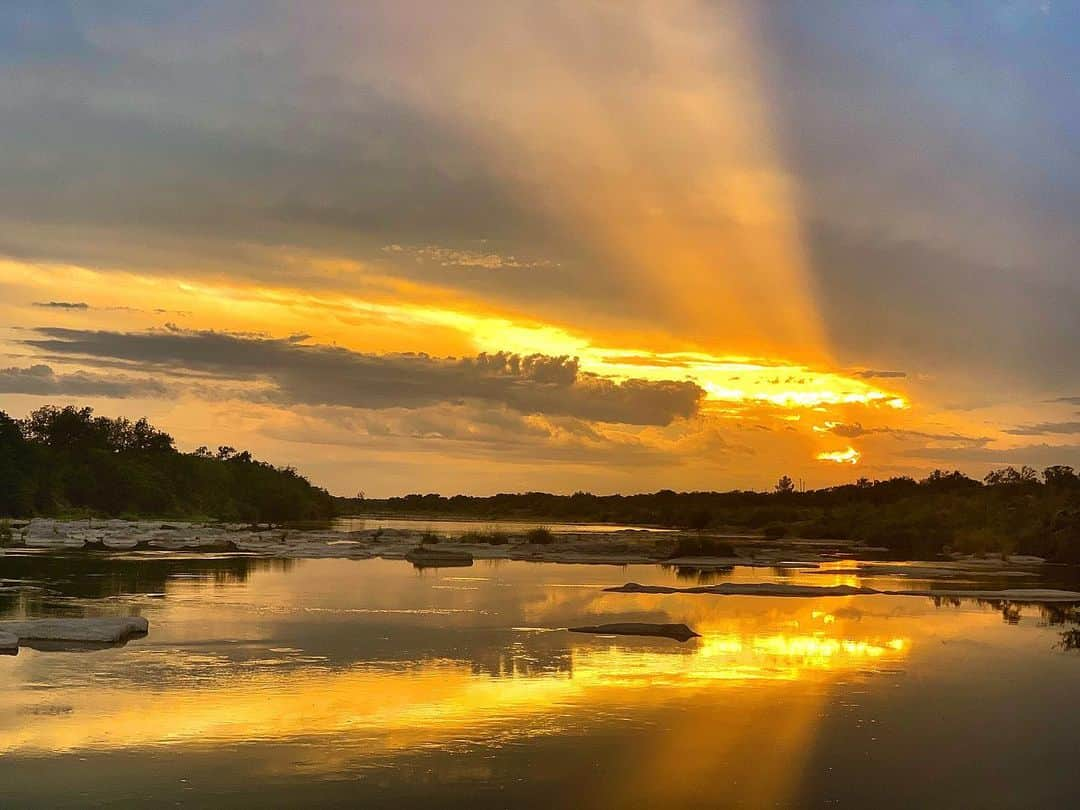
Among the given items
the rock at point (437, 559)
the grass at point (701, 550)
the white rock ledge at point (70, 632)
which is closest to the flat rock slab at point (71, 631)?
the white rock ledge at point (70, 632)

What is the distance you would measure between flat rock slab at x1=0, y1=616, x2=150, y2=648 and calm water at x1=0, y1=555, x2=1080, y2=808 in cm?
70

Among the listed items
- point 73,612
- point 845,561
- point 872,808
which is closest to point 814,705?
point 872,808

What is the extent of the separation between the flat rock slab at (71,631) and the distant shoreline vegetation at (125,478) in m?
88.9

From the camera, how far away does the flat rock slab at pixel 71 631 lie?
A: 22.8 m

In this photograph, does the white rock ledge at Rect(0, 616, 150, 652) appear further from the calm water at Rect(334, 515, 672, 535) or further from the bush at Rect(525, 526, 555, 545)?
the calm water at Rect(334, 515, 672, 535)

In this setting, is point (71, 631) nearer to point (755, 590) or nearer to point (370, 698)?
point (370, 698)

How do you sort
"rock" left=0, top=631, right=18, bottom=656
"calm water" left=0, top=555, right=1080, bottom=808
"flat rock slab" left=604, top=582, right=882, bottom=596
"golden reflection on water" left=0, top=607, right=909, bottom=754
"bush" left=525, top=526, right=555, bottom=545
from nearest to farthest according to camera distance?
"calm water" left=0, top=555, right=1080, bottom=808 < "golden reflection on water" left=0, top=607, right=909, bottom=754 < "rock" left=0, top=631, right=18, bottom=656 < "flat rock slab" left=604, top=582, right=882, bottom=596 < "bush" left=525, top=526, right=555, bottom=545

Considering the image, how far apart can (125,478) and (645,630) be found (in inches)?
4351

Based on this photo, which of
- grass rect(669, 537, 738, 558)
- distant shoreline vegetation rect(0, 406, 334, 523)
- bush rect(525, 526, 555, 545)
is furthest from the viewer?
distant shoreline vegetation rect(0, 406, 334, 523)

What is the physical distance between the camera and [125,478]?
125m

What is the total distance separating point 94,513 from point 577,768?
112289 millimetres

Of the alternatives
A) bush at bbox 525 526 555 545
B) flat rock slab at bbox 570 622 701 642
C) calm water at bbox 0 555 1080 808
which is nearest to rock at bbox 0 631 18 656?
calm water at bbox 0 555 1080 808

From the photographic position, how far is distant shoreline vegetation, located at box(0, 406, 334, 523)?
109062 millimetres

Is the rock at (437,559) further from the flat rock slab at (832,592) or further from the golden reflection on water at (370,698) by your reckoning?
the golden reflection on water at (370,698)
